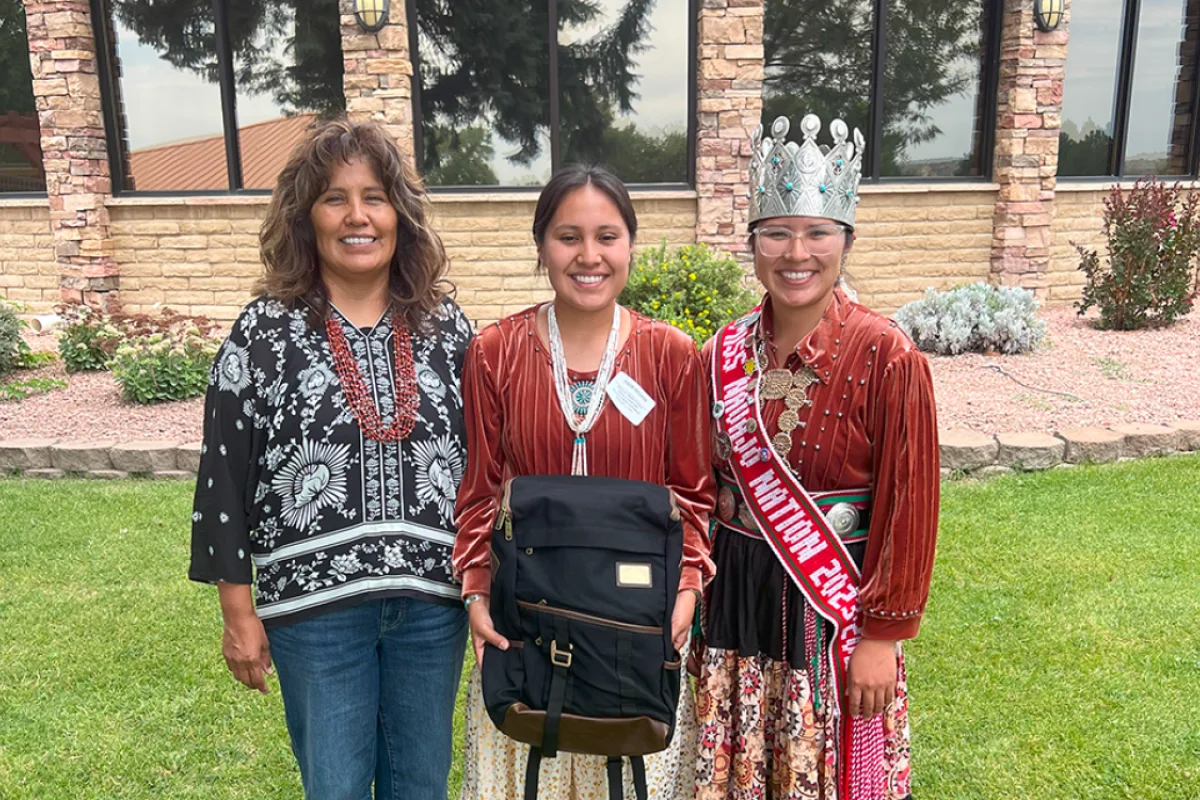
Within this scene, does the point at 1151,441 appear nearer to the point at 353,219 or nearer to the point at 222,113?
the point at 353,219

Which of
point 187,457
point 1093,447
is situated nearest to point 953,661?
point 1093,447

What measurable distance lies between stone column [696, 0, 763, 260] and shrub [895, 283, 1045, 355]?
1892 mm

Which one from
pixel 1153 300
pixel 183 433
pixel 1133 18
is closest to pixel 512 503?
pixel 183 433

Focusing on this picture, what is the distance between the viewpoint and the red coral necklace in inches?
71.4

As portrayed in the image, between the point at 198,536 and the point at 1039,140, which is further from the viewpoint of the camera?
the point at 1039,140

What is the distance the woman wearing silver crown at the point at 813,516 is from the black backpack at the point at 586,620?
290mm

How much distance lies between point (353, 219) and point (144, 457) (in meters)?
4.47

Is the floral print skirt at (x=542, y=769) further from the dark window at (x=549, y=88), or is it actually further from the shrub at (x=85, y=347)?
the dark window at (x=549, y=88)

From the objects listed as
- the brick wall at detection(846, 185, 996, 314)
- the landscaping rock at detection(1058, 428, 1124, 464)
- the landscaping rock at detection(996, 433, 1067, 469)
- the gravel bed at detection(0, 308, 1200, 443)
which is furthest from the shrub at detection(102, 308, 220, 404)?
the brick wall at detection(846, 185, 996, 314)

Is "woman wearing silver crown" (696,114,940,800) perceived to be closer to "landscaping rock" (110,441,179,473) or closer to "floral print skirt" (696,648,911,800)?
"floral print skirt" (696,648,911,800)

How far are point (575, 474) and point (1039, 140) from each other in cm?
882

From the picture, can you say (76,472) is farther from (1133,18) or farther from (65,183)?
(1133,18)

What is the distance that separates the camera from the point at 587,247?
1833 millimetres

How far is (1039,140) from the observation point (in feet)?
29.2
